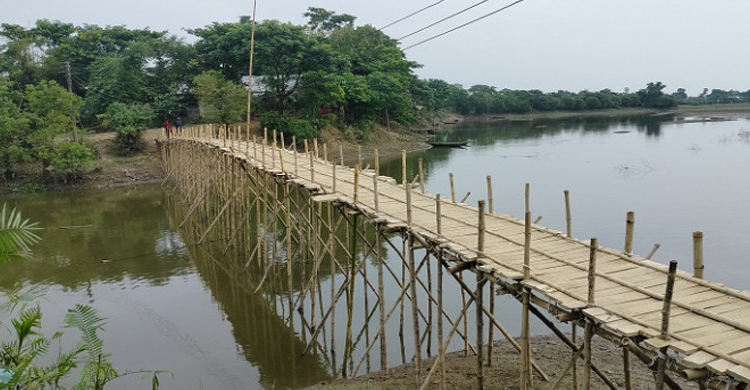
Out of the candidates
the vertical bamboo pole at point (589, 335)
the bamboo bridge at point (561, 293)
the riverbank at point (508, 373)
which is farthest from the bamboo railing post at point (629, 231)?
the riverbank at point (508, 373)

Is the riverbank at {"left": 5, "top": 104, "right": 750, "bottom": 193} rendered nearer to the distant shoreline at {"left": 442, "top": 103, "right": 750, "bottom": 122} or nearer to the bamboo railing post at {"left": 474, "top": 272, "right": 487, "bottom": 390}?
the bamboo railing post at {"left": 474, "top": 272, "right": 487, "bottom": 390}

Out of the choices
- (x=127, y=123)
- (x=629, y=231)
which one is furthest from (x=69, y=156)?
(x=629, y=231)

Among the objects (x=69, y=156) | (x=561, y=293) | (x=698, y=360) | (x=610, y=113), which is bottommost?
(x=698, y=360)

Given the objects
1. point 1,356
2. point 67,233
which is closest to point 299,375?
point 1,356

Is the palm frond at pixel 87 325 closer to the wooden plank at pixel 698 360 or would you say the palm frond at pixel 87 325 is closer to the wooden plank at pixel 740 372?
the wooden plank at pixel 698 360

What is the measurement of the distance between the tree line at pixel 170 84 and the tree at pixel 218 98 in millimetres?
61

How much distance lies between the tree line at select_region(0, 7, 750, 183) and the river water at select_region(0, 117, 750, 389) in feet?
12.8

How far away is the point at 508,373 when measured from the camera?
8.57m

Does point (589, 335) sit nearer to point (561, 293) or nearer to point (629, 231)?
point (561, 293)

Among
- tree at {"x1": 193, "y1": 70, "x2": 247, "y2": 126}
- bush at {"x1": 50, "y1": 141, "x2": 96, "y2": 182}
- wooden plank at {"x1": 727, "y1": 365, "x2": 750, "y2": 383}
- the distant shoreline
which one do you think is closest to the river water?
bush at {"x1": 50, "y1": 141, "x2": 96, "y2": 182}

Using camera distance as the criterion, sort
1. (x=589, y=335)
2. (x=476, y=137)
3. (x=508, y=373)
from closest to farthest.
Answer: (x=589, y=335)
(x=508, y=373)
(x=476, y=137)

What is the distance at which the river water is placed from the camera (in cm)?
1059

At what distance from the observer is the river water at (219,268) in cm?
1059

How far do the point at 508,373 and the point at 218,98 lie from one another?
1061 inches
